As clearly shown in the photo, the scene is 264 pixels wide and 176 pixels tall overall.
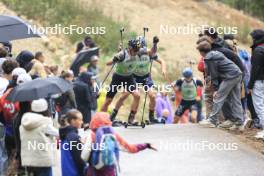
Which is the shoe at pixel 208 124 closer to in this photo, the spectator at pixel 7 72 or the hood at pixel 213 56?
the hood at pixel 213 56

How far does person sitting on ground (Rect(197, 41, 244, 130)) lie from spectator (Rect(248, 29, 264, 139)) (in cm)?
51

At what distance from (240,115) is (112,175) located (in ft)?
18.6

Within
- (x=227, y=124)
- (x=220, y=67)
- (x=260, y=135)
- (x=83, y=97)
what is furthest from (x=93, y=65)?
(x=260, y=135)

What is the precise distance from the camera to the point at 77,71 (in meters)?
19.3

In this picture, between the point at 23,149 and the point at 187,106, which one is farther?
the point at 187,106

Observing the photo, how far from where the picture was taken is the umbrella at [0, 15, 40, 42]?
50.3 ft

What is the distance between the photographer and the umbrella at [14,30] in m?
15.3

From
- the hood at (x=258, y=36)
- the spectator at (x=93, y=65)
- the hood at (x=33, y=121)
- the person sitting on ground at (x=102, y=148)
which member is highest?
the hood at (x=258, y=36)

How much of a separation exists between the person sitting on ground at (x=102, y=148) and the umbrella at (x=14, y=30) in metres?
5.36

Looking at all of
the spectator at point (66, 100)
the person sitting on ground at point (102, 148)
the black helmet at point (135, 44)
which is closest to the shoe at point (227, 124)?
the black helmet at point (135, 44)

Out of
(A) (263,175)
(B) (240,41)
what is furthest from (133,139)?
(B) (240,41)

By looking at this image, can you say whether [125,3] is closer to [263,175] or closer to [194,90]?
[194,90]

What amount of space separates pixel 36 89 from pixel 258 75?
5103mm

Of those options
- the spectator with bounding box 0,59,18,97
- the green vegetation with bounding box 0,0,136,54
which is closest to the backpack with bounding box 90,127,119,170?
the spectator with bounding box 0,59,18,97
